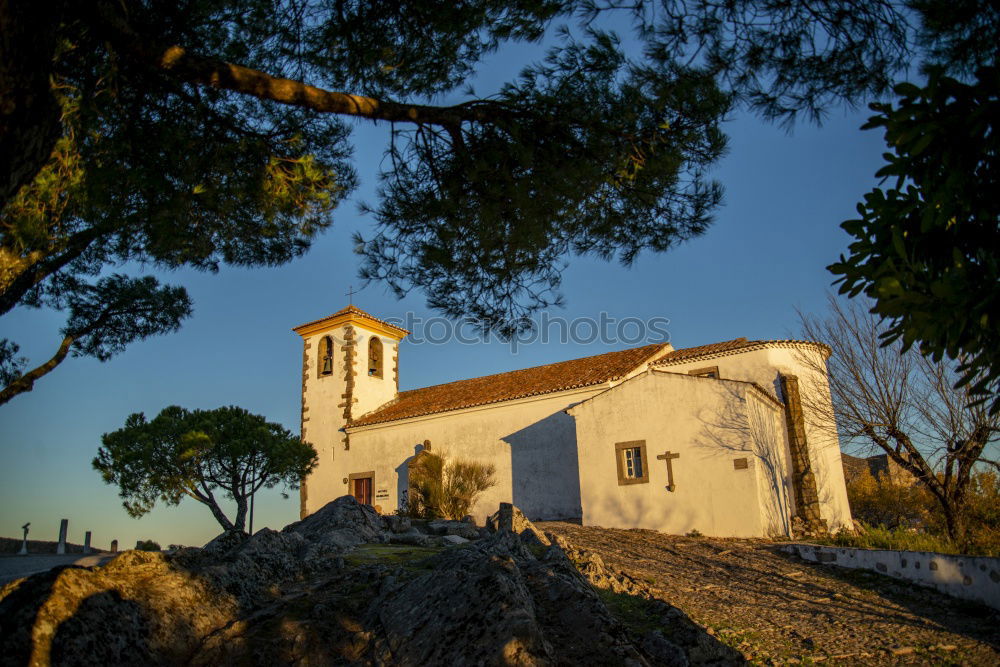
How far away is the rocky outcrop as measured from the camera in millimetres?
3010

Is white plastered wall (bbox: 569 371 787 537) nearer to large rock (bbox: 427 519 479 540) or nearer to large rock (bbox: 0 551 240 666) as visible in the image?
large rock (bbox: 427 519 479 540)

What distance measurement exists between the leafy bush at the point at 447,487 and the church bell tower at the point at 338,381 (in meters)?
5.57

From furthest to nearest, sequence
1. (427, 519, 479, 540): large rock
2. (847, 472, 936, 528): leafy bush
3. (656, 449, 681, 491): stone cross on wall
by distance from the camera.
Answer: (847, 472, 936, 528): leafy bush → (656, 449, 681, 491): stone cross on wall → (427, 519, 479, 540): large rock

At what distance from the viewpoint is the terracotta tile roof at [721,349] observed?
20000 millimetres

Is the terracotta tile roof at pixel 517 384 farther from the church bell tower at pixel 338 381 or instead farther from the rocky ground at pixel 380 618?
the rocky ground at pixel 380 618

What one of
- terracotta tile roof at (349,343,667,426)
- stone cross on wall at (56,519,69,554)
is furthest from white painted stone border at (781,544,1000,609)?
stone cross on wall at (56,519,69,554)

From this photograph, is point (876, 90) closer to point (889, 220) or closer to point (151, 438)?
point (889, 220)

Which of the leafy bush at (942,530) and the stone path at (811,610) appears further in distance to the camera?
the leafy bush at (942,530)

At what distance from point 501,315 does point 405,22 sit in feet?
9.98

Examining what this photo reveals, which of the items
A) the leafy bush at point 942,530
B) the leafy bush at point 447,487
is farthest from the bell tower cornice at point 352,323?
the leafy bush at point 942,530

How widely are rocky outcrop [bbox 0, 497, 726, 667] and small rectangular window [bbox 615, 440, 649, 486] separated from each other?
13168mm

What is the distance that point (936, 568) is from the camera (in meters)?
8.90

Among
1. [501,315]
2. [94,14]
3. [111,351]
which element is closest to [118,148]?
[94,14]

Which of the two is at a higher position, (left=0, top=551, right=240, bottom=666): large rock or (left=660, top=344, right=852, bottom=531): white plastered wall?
(left=660, top=344, right=852, bottom=531): white plastered wall
